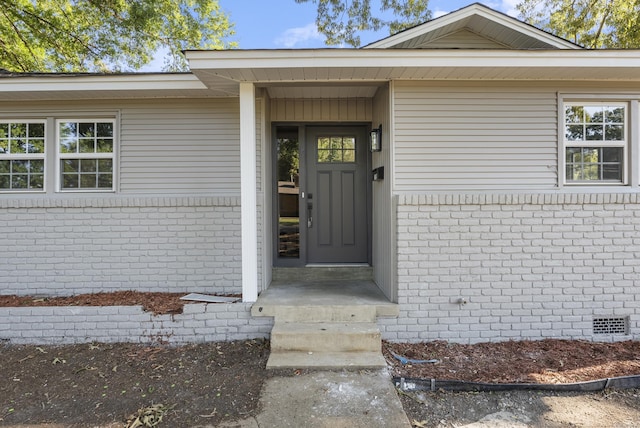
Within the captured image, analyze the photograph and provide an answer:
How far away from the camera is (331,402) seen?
8.84 feet

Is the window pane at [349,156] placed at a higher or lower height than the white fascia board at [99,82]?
lower

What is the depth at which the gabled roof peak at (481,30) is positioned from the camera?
430 cm

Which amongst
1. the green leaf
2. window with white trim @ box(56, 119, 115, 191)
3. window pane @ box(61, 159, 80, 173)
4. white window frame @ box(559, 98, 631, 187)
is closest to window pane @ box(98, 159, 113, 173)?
window with white trim @ box(56, 119, 115, 191)

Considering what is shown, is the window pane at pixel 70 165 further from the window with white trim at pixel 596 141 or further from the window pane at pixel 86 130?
the window with white trim at pixel 596 141

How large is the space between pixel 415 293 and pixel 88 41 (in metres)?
12.0

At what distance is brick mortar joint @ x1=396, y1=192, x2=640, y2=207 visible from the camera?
396cm

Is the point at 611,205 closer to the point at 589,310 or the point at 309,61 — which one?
the point at 589,310

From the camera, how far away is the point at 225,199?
4.69 meters

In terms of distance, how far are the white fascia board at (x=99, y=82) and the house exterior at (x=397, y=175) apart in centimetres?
2

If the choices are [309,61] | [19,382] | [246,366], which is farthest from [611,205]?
[19,382]

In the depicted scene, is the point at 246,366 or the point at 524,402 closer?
the point at 524,402

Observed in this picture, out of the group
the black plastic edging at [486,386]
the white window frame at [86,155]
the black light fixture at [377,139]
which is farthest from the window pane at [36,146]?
the black plastic edging at [486,386]

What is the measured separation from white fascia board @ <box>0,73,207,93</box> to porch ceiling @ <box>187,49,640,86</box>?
704 mm

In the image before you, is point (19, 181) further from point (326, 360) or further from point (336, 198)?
point (326, 360)
